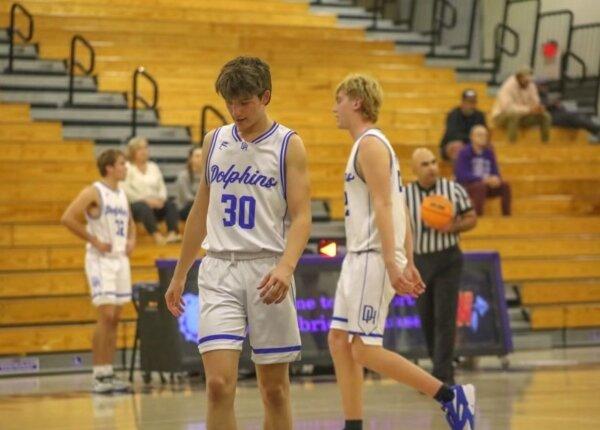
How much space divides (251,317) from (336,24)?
1856cm

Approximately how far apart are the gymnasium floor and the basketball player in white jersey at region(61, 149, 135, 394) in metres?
0.55

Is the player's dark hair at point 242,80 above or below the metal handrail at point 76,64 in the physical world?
above

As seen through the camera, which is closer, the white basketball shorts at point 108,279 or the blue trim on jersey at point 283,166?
the blue trim on jersey at point 283,166

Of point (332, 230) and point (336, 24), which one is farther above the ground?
point (336, 24)

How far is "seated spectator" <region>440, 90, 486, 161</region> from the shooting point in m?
19.7

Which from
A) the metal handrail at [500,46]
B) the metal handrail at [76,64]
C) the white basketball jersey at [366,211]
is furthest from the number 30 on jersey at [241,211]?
the metal handrail at [500,46]

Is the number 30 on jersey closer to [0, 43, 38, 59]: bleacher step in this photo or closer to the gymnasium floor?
the gymnasium floor

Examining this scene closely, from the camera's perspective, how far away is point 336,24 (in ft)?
80.7

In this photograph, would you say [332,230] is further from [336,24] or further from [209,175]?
[209,175]

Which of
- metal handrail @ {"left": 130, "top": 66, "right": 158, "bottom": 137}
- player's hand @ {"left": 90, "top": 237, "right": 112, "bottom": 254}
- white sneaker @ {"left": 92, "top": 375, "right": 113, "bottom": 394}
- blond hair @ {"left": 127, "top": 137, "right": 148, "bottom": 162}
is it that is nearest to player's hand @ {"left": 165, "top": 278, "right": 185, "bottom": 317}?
white sneaker @ {"left": 92, "top": 375, "right": 113, "bottom": 394}

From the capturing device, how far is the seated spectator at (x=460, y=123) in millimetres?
19703

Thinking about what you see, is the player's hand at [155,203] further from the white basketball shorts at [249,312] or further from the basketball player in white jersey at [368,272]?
the white basketball shorts at [249,312]

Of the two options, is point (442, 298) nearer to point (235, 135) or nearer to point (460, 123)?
point (235, 135)

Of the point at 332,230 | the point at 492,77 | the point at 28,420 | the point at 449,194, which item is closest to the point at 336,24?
the point at 492,77
